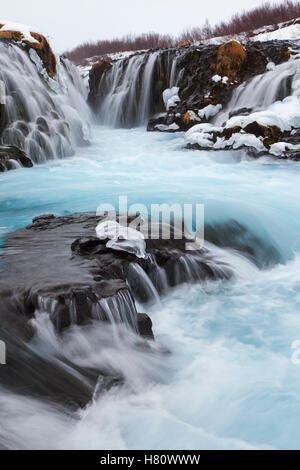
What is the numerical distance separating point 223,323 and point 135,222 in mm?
1263

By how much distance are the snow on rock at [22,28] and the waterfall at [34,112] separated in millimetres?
419

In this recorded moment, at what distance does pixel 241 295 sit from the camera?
352 cm

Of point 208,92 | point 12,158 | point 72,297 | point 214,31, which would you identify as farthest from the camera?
point 214,31

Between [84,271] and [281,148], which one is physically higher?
[281,148]

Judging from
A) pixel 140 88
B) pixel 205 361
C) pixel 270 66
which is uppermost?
pixel 270 66

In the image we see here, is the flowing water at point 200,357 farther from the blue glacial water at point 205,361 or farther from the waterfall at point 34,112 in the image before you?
the waterfall at point 34,112

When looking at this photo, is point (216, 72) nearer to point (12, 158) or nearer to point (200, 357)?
point (12, 158)

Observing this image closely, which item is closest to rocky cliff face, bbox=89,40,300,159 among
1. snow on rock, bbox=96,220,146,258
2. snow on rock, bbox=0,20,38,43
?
snow on rock, bbox=0,20,38,43

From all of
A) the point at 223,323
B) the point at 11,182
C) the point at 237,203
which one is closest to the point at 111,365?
the point at 223,323

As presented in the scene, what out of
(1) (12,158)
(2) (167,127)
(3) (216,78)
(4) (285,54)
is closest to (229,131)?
(2) (167,127)

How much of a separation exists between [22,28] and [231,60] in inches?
204

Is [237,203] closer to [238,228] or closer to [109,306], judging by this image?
[238,228]

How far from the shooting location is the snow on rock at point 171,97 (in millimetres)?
11781

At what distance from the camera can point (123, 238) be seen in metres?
3.34
